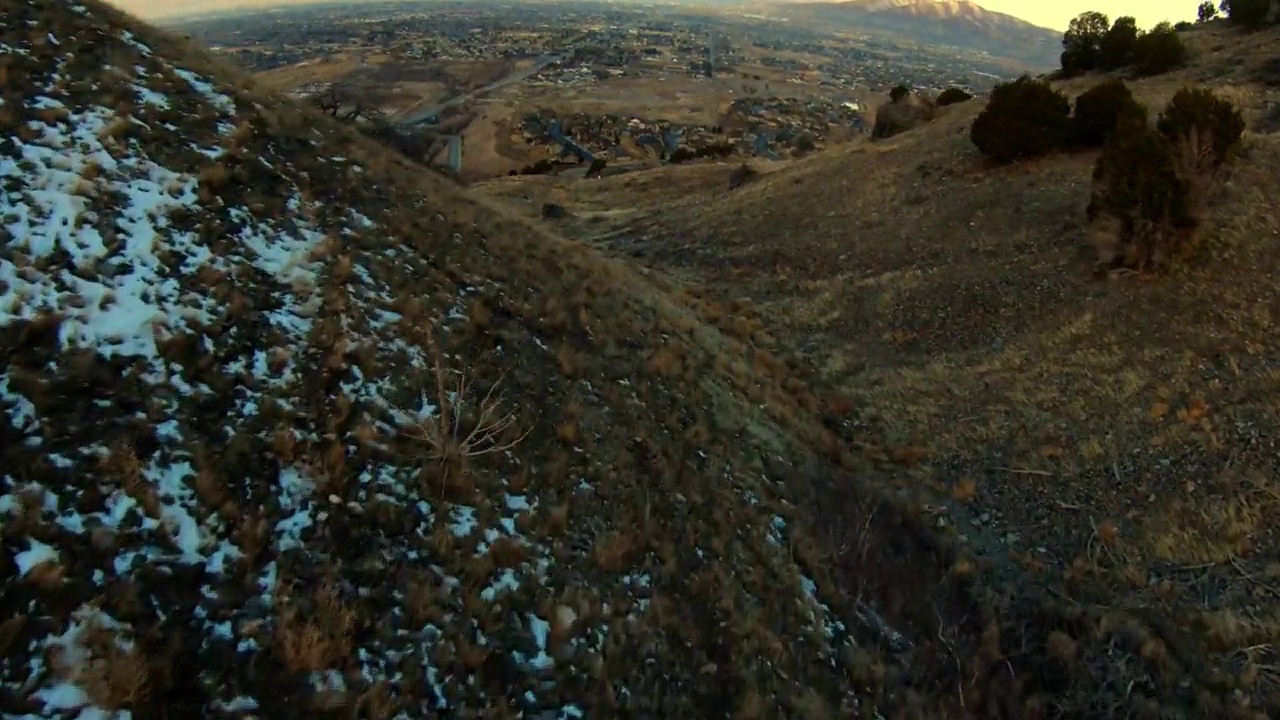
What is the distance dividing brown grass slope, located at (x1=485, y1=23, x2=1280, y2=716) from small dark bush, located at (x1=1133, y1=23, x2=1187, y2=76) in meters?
1.84

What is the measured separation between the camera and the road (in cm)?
6234

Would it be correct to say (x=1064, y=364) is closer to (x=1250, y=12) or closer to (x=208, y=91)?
(x=208, y=91)

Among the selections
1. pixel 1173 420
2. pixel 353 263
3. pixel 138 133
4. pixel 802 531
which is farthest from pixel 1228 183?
pixel 138 133

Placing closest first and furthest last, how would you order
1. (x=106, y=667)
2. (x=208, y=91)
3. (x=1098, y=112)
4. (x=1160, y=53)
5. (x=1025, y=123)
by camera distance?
1. (x=106, y=667)
2. (x=208, y=91)
3. (x=1098, y=112)
4. (x=1025, y=123)
5. (x=1160, y=53)

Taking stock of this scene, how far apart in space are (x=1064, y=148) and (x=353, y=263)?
1612 centimetres

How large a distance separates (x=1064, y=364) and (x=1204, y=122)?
6.26 m

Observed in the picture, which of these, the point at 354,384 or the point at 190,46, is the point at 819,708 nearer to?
the point at 354,384

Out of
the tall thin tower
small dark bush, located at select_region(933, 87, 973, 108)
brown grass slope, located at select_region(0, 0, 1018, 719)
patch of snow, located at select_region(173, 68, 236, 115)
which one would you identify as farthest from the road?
brown grass slope, located at select_region(0, 0, 1018, 719)

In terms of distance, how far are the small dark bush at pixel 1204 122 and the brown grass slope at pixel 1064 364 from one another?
0.75 metres

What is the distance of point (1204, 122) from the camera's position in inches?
521

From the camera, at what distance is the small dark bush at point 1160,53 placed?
2222cm

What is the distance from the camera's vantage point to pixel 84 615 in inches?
167

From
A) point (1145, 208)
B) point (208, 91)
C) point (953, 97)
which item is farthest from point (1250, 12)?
point (208, 91)

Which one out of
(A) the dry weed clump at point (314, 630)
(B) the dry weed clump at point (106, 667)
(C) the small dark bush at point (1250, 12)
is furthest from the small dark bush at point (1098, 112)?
(B) the dry weed clump at point (106, 667)
